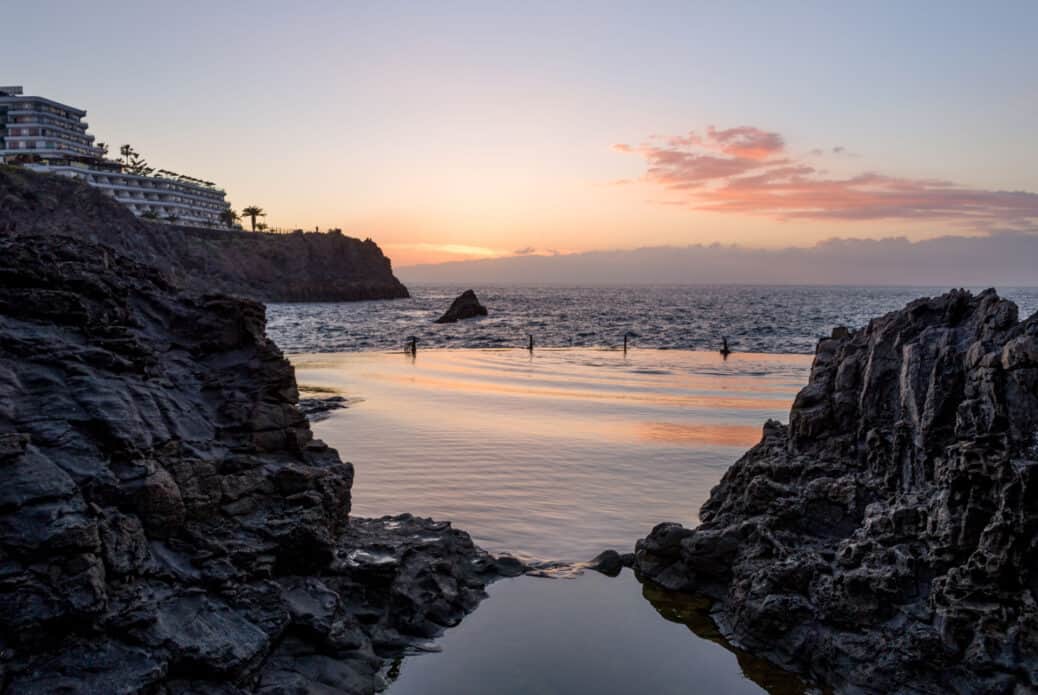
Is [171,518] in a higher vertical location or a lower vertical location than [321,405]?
higher

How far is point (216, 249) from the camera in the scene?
13662 cm

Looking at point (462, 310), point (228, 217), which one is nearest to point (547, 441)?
point (462, 310)

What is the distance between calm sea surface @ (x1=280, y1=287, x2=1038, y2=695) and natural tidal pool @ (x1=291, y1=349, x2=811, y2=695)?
0.04m

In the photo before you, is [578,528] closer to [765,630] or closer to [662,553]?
[662,553]

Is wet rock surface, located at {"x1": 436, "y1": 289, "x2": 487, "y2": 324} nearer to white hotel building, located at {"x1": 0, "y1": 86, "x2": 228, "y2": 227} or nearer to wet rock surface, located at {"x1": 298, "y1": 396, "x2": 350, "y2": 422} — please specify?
wet rock surface, located at {"x1": 298, "y1": 396, "x2": 350, "y2": 422}

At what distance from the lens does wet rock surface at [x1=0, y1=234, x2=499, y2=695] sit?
22.5ft

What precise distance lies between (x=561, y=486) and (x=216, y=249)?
133461 mm

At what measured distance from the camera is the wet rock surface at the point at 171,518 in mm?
6852

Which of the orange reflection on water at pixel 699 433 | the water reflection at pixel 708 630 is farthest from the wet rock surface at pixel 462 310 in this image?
the water reflection at pixel 708 630

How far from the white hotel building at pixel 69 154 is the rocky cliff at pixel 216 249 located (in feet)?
49.4

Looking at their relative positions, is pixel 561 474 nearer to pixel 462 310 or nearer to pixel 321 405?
pixel 321 405

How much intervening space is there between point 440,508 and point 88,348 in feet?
28.6

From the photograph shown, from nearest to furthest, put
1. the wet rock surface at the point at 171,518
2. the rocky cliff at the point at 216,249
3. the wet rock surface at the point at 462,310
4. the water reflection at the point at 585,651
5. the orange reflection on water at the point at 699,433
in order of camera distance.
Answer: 1. the wet rock surface at the point at 171,518
2. the water reflection at the point at 585,651
3. the orange reflection on water at the point at 699,433
4. the rocky cliff at the point at 216,249
5. the wet rock surface at the point at 462,310

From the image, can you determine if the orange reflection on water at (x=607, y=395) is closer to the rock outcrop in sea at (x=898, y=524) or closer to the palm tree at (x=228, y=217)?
the rock outcrop in sea at (x=898, y=524)
